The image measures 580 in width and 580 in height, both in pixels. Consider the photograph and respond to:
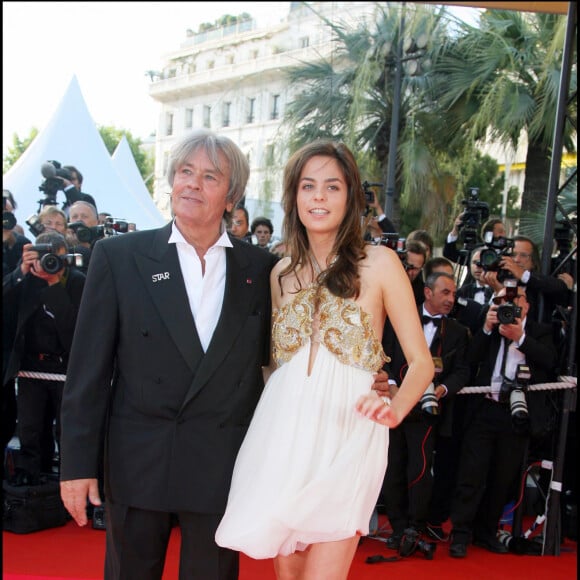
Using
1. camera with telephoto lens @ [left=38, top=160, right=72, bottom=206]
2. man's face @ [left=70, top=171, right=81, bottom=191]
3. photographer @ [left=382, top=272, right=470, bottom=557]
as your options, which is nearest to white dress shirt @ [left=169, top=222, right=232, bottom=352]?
photographer @ [left=382, top=272, right=470, bottom=557]

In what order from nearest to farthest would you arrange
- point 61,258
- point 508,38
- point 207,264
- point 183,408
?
point 183,408, point 207,264, point 61,258, point 508,38

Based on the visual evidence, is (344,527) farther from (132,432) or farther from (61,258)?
(61,258)

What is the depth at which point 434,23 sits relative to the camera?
11.2m

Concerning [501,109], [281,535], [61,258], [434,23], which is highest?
[434,23]

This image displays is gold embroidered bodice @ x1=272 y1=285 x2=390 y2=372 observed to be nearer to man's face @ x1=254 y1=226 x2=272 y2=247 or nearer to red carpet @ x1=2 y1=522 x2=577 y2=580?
red carpet @ x1=2 y1=522 x2=577 y2=580

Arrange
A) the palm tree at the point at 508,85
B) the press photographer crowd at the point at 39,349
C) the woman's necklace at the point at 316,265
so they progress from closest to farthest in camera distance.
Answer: the woman's necklace at the point at 316,265
the press photographer crowd at the point at 39,349
the palm tree at the point at 508,85

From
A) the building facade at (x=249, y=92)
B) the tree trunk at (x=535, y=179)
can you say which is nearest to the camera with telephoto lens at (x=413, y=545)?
the tree trunk at (x=535, y=179)

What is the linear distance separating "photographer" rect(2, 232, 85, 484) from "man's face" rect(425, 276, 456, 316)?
248 cm

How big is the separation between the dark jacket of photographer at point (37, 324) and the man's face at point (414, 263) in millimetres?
2472

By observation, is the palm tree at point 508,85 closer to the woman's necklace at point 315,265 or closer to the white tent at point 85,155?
the white tent at point 85,155

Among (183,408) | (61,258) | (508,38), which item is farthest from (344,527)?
(508,38)

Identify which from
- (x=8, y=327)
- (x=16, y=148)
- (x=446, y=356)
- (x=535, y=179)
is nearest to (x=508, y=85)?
(x=535, y=179)

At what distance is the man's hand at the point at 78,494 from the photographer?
97.6 inches

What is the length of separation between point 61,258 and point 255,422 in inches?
117
